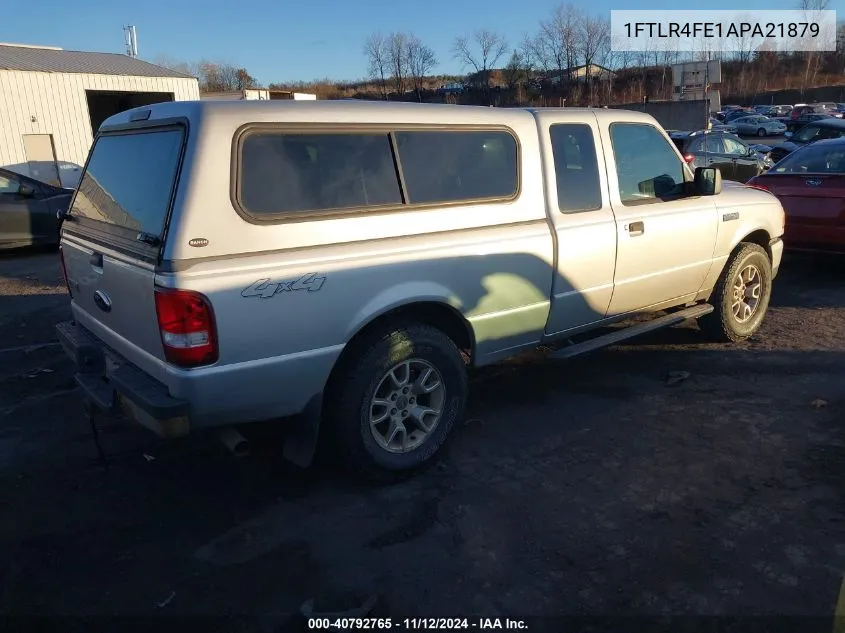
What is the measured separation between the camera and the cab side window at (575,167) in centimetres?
423

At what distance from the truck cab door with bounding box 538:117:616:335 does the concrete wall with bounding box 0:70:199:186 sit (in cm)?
1685

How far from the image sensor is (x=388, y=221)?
342 cm

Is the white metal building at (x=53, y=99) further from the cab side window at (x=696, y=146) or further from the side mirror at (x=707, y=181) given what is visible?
the side mirror at (x=707, y=181)

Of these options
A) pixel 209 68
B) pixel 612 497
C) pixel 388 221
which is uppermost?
pixel 209 68

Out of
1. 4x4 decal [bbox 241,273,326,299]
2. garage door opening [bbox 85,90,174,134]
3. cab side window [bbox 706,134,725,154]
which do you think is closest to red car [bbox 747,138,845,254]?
4x4 decal [bbox 241,273,326,299]

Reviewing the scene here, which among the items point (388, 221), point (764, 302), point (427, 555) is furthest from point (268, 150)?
point (764, 302)

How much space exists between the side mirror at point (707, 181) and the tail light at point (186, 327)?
3800 mm

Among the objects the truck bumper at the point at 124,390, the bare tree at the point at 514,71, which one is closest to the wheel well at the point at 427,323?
the truck bumper at the point at 124,390

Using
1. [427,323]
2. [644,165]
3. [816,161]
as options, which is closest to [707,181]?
[644,165]

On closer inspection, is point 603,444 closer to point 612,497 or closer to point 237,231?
point 612,497

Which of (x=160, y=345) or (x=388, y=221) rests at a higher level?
(x=388, y=221)

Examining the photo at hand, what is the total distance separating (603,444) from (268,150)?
8.50ft

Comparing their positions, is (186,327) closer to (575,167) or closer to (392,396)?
(392,396)

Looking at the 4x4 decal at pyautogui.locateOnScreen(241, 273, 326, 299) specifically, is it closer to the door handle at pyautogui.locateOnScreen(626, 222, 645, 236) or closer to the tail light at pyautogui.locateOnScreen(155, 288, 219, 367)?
the tail light at pyautogui.locateOnScreen(155, 288, 219, 367)
